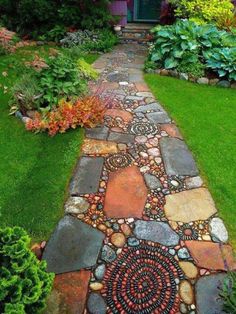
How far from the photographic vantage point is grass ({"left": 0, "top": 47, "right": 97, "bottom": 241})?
3245 mm

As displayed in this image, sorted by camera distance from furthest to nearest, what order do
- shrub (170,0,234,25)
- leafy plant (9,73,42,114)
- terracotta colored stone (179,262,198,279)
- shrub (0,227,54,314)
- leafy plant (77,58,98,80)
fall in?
shrub (170,0,234,25), leafy plant (77,58,98,80), leafy plant (9,73,42,114), terracotta colored stone (179,262,198,279), shrub (0,227,54,314)

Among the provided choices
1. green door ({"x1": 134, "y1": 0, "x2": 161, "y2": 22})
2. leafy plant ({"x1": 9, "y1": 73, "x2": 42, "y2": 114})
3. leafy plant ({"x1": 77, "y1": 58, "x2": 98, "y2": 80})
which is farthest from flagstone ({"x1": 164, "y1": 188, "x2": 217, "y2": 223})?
green door ({"x1": 134, "y1": 0, "x2": 161, "y2": 22})

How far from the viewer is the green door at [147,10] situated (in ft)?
32.8

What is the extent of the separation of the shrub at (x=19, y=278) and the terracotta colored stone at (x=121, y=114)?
306cm

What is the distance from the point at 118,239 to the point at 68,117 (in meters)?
2.20

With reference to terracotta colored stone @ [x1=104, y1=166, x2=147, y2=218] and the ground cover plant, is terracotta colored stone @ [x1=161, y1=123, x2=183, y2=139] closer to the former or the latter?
terracotta colored stone @ [x1=104, y1=166, x2=147, y2=218]

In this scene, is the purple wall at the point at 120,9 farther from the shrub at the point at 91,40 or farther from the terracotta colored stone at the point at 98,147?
the terracotta colored stone at the point at 98,147

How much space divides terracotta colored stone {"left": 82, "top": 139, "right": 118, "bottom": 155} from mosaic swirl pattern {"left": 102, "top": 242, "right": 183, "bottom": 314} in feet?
5.28

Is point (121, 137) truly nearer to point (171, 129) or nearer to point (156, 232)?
point (171, 129)

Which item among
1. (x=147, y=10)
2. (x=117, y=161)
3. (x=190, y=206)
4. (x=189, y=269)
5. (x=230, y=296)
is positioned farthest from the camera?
(x=147, y=10)

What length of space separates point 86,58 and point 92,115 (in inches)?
142

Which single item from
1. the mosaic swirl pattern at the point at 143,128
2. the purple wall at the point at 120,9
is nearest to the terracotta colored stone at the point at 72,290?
the mosaic swirl pattern at the point at 143,128

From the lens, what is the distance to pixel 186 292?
2627mm

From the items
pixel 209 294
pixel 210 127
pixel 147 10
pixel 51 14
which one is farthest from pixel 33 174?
pixel 147 10
